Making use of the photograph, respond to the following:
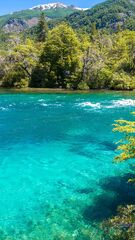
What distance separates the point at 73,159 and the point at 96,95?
29.9m

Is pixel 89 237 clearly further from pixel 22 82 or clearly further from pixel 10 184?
pixel 22 82

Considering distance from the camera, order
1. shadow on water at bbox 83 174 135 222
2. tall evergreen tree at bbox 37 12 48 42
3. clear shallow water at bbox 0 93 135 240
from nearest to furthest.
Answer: clear shallow water at bbox 0 93 135 240
shadow on water at bbox 83 174 135 222
tall evergreen tree at bbox 37 12 48 42

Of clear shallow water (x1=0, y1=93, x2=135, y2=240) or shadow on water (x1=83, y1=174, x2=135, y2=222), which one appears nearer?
clear shallow water (x1=0, y1=93, x2=135, y2=240)

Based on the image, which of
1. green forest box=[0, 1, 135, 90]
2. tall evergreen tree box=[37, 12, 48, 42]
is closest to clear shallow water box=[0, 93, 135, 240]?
green forest box=[0, 1, 135, 90]

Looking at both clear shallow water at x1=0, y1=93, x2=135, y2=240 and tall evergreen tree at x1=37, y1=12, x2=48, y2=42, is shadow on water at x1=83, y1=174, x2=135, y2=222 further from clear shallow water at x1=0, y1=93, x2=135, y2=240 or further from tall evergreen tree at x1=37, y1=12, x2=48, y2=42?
tall evergreen tree at x1=37, y1=12, x2=48, y2=42

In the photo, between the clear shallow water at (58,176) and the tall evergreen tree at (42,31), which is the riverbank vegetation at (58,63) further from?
the clear shallow water at (58,176)

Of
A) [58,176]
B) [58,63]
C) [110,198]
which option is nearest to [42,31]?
[58,63]

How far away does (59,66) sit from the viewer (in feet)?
206

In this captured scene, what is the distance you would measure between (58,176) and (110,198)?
3458 mm

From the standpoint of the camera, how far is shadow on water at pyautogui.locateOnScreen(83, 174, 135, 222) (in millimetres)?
12039

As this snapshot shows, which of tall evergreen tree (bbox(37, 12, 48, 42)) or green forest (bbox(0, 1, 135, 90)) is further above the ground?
tall evergreen tree (bbox(37, 12, 48, 42))

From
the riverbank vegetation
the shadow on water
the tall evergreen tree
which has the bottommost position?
the shadow on water

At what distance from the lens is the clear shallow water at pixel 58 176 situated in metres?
11.5

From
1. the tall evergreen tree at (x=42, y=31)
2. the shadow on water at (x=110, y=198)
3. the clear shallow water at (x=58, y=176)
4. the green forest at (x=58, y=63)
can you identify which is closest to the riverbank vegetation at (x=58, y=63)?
the green forest at (x=58, y=63)
